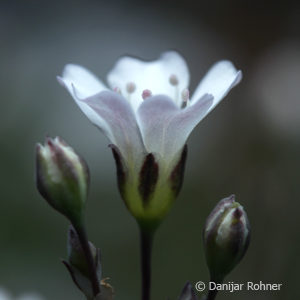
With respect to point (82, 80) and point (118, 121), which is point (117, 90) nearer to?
point (82, 80)

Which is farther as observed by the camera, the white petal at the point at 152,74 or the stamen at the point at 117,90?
the white petal at the point at 152,74

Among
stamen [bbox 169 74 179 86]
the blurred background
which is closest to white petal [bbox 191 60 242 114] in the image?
stamen [bbox 169 74 179 86]

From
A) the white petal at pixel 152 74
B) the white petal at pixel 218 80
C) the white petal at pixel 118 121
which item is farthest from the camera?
the white petal at pixel 152 74

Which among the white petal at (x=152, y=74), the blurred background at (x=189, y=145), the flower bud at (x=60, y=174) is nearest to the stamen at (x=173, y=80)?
the white petal at (x=152, y=74)

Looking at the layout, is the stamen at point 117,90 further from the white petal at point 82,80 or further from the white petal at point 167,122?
the white petal at point 167,122

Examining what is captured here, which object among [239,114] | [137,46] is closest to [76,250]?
[239,114]

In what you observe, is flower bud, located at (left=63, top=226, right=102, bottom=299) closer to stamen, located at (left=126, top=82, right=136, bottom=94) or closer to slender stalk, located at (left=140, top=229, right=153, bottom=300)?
slender stalk, located at (left=140, top=229, right=153, bottom=300)

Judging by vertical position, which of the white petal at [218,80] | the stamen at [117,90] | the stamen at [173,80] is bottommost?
the white petal at [218,80]
